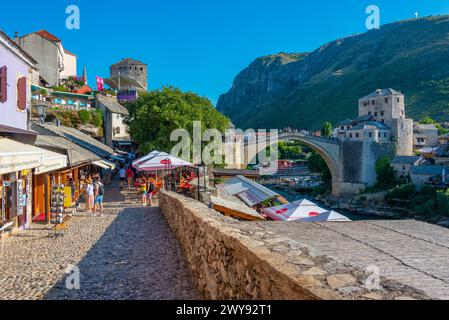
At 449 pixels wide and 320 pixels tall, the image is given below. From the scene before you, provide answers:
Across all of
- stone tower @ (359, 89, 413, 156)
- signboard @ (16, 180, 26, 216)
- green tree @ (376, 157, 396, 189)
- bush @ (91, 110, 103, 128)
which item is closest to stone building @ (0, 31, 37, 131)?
signboard @ (16, 180, 26, 216)

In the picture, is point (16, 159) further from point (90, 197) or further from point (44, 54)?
point (44, 54)

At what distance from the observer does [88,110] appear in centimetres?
4122

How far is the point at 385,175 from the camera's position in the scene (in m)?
53.0

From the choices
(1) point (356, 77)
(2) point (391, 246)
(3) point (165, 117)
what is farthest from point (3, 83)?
(1) point (356, 77)

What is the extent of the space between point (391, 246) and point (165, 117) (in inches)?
765

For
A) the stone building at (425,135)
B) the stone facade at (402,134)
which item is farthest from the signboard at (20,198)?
the stone building at (425,135)

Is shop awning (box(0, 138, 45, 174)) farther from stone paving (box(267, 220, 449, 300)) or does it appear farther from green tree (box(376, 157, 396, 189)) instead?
green tree (box(376, 157, 396, 189))

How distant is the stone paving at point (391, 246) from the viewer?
4.81 m

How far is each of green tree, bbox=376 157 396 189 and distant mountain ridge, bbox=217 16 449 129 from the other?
122 ft

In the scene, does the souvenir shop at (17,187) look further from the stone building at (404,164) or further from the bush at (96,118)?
the stone building at (404,164)

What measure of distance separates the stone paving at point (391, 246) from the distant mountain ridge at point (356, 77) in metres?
85.9
